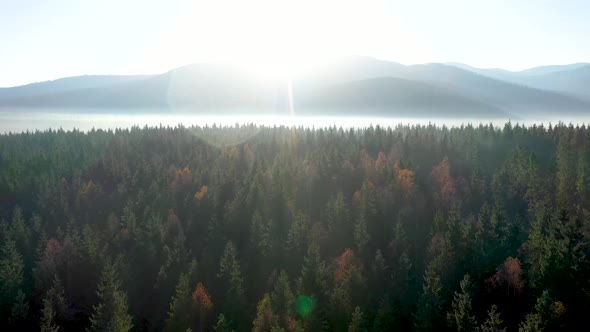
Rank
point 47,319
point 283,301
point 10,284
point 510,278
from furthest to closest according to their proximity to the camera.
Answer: point 10,284 → point 283,301 → point 510,278 → point 47,319

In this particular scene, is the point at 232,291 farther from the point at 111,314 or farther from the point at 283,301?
the point at 111,314

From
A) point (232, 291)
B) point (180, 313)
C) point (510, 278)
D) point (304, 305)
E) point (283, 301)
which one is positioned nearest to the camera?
point (510, 278)

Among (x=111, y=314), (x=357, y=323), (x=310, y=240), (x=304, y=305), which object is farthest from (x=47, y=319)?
(x=310, y=240)

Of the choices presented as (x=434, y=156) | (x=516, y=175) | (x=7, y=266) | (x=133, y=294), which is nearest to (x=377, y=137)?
(x=434, y=156)

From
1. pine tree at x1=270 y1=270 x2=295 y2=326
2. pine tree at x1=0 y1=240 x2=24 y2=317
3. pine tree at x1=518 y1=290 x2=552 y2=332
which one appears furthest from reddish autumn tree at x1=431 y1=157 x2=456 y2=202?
pine tree at x1=0 y1=240 x2=24 y2=317

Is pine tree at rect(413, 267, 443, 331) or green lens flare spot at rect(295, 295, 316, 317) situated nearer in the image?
pine tree at rect(413, 267, 443, 331)

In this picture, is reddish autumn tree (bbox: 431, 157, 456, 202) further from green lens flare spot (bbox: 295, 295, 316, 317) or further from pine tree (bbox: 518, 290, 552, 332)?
pine tree (bbox: 518, 290, 552, 332)
